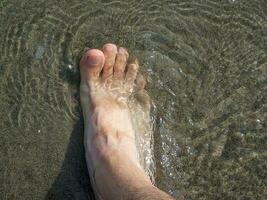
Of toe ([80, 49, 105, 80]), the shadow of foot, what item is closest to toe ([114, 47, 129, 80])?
toe ([80, 49, 105, 80])

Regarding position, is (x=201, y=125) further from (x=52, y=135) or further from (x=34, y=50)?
(x=34, y=50)

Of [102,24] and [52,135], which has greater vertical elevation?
[102,24]

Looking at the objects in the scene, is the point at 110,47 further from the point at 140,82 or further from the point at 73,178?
the point at 73,178

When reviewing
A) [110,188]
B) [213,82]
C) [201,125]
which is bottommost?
[110,188]

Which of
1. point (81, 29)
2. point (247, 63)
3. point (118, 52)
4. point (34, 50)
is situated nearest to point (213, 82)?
point (247, 63)

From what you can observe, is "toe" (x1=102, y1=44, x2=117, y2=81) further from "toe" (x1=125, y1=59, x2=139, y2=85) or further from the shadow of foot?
the shadow of foot

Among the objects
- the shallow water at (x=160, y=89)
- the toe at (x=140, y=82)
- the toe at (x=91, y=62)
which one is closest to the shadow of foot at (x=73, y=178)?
the shallow water at (x=160, y=89)
